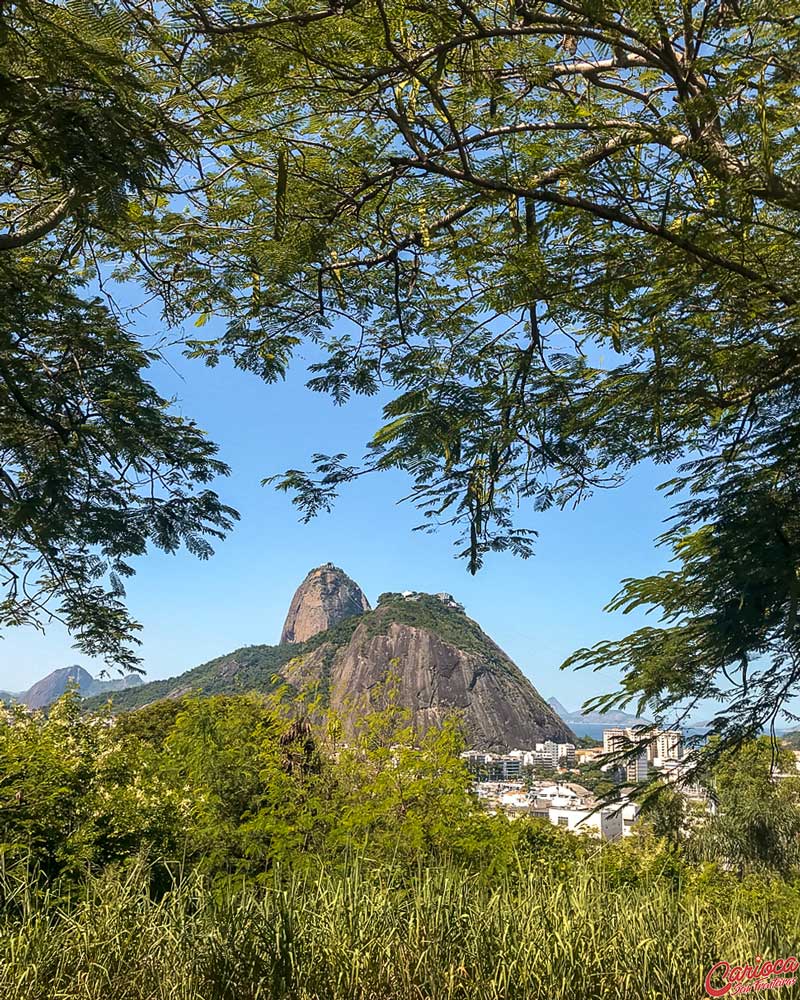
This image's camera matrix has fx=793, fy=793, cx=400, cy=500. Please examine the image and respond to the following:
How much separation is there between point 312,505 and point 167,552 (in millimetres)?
1559

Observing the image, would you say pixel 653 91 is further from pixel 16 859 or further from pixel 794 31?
pixel 16 859

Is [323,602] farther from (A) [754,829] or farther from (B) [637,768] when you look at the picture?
(B) [637,768]

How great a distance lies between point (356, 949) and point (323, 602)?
12243 cm

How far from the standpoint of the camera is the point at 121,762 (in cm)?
741

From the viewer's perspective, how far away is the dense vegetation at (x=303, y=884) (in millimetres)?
3494

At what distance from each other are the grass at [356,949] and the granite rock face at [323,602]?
380ft

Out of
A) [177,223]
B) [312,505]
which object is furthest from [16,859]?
[177,223]

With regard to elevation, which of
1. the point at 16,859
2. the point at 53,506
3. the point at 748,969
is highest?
the point at 53,506

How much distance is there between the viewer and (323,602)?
409ft

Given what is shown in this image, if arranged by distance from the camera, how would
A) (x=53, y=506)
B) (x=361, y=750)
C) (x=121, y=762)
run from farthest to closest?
(x=361, y=750), (x=121, y=762), (x=53, y=506)

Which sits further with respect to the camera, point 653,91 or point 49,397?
point 49,397

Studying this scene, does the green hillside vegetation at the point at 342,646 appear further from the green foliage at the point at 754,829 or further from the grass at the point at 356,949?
the grass at the point at 356,949

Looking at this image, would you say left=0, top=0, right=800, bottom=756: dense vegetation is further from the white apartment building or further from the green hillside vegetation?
the green hillside vegetation

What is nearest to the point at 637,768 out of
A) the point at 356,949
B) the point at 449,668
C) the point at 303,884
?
the point at 303,884
